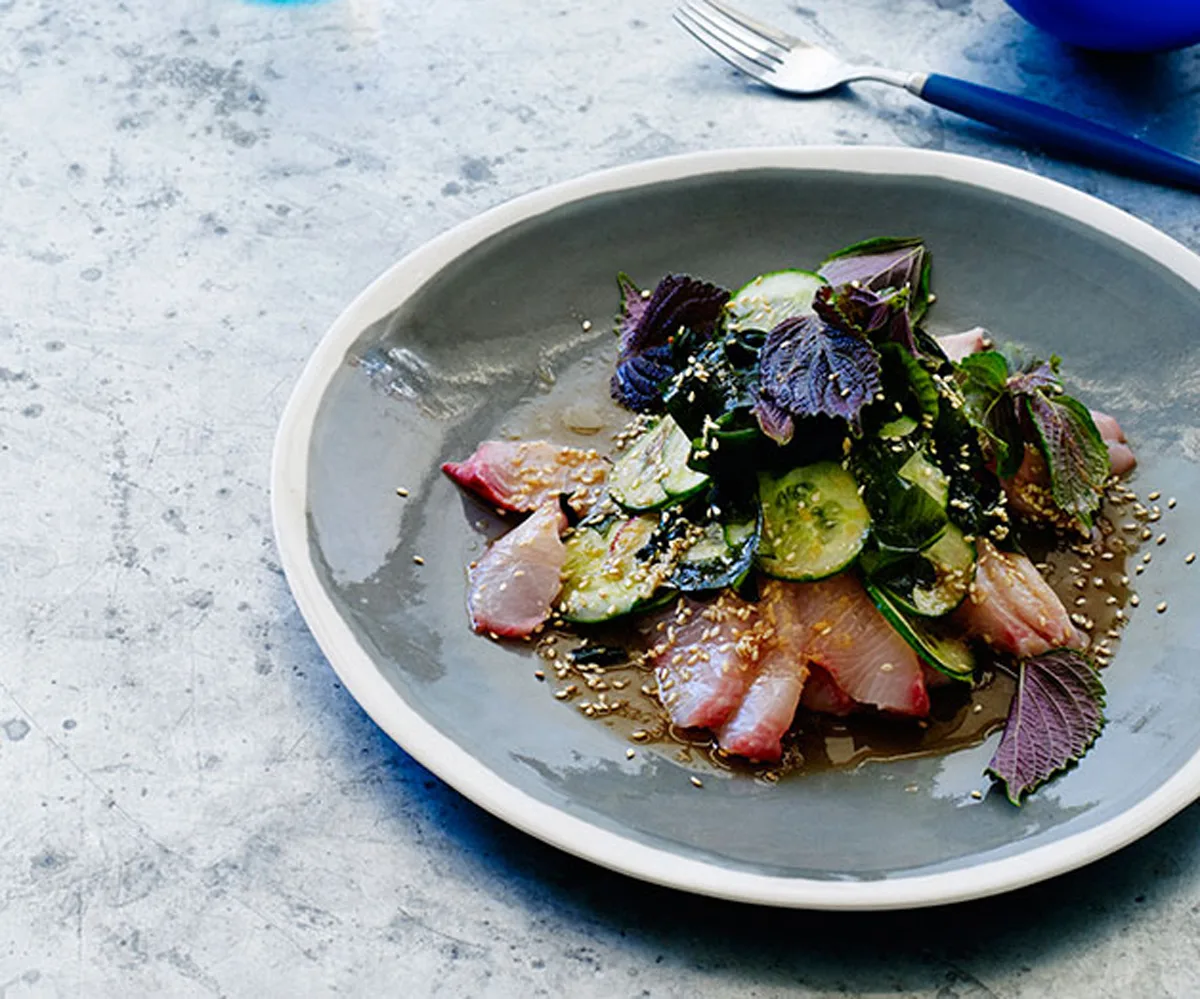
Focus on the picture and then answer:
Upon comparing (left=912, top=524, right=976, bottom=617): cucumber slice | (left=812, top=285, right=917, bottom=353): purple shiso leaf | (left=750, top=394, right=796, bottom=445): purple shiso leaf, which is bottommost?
(left=912, top=524, right=976, bottom=617): cucumber slice

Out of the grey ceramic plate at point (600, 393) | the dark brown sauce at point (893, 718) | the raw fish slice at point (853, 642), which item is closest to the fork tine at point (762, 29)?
the grey ceramic plate at point (600, 393)

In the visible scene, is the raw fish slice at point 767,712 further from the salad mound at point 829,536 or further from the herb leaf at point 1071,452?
the herb leaf at point 1071,452

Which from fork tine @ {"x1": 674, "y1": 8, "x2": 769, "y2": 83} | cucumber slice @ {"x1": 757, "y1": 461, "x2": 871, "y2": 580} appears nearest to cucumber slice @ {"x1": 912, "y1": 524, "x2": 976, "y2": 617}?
cucumber slice @ {"x1": 757, "y1": 461, "x2": 871, "y2": 580}

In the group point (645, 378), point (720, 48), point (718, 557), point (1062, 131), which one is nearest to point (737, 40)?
point (720, 48)

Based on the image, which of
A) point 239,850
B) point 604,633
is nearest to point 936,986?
point 604,633

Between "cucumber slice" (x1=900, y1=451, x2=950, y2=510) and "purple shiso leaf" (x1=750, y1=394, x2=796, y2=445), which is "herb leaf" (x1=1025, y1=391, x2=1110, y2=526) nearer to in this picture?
"cucumber slice" (x1=900, y1=451, x2=950, y2=510)

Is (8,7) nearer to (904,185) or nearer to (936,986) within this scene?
(904,185)

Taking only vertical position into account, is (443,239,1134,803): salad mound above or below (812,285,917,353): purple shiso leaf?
below
